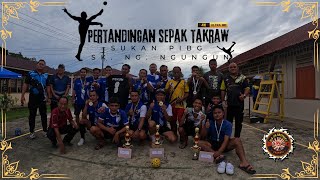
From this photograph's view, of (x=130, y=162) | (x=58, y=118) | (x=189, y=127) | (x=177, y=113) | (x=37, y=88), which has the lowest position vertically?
(x=130, y=162)

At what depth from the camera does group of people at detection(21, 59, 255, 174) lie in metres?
5.44

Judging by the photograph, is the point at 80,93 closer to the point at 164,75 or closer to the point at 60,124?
the point at 60,124

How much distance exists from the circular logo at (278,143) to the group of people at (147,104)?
2.24ft

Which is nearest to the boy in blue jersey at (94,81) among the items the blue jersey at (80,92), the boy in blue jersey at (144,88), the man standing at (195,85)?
the blue jersey at (80,92)

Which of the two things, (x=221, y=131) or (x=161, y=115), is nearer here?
(x=221, y=131)

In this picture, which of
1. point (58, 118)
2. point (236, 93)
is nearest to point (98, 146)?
point (58, 118)

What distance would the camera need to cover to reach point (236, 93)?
18.1 feet

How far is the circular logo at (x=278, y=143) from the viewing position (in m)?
5.07

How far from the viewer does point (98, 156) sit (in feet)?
17.7

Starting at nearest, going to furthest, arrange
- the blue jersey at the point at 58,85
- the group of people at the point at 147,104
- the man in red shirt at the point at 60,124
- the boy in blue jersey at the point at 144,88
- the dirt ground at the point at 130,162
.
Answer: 1. the dirt ground at the point at 130,162
2. the group of people at the point at 147,104
3. the man in red shirt at the point at 60,124
4. the boy in blue jersey at the point at 144,88
5. the blue jersey at the point at 58,85

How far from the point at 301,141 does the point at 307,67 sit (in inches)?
151

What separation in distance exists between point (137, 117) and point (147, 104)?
50 cm

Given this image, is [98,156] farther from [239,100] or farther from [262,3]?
[262,3]

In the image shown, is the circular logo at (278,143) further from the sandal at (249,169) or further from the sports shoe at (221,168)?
the sports shoe at (221,168)
